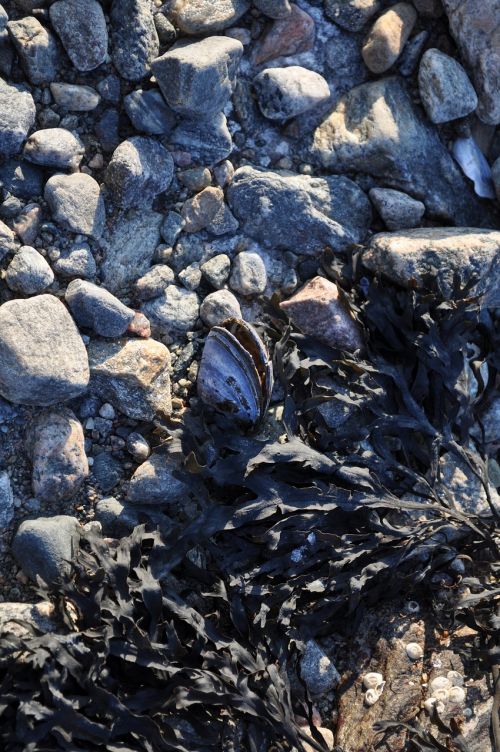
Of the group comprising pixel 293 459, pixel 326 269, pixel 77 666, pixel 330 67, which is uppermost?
pixel 330 67

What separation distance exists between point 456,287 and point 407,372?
0.39 meters

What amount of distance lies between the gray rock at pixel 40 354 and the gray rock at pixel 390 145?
1328 mm

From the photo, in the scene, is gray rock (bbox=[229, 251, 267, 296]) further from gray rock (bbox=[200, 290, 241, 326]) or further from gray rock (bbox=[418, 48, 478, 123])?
gray rock (bbox=[418, 48, 478, 123])

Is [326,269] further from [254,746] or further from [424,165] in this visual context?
[254,746]

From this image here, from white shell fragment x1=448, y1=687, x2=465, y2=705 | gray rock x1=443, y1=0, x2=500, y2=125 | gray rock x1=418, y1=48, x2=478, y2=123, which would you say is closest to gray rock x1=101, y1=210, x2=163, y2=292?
gray rock x1=418, y1=48, x2=478, y2=123

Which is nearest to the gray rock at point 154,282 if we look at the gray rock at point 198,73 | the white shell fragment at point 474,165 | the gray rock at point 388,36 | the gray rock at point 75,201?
the gray rock at point 75,201

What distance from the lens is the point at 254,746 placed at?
229 centimetres

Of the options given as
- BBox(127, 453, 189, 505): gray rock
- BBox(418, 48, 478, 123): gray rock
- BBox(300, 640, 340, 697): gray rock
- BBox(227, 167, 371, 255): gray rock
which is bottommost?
BBox(300, 640, 340, 697): gray rock

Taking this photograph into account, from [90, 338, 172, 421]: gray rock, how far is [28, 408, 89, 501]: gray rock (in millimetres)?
187

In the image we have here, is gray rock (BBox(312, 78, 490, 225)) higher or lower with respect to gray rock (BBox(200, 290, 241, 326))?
higher

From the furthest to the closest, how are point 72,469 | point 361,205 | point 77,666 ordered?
1. point 361,205
2. point 72,469
3. point 77,666

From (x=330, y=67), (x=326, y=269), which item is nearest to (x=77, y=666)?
(x=326, y=269)

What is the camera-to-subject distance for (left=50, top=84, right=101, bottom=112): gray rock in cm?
256

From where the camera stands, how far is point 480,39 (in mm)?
2965
